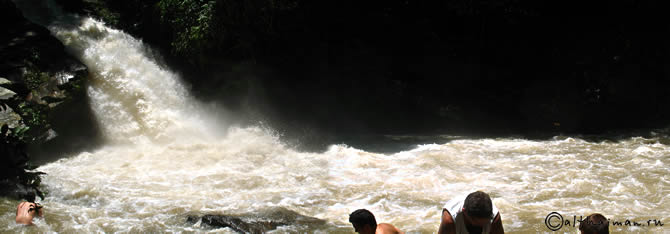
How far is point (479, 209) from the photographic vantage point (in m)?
3.13

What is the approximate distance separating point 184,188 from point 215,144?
253 centimetres

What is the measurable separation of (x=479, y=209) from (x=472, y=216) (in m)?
0.06

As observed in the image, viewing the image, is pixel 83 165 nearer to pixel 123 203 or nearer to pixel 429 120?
pixel 123 203

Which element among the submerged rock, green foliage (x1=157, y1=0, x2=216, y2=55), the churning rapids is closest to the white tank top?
the churning rapids

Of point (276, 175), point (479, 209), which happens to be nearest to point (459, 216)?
point (479, 209)

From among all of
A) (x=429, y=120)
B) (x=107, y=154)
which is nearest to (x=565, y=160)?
(x=429, y=120)

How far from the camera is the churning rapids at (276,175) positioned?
6301mm

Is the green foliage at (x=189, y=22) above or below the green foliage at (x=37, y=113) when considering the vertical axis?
above

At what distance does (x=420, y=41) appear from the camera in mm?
13086

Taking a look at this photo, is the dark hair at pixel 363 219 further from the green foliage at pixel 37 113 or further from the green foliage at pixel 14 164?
the green foliage at pixel 37 113

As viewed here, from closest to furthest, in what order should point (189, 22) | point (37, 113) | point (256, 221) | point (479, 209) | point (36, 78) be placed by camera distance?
1. point (479, 209)
2. point (256, 221)
3. point (37, 113)
4. point (36, 78)
5. point (189, 22)

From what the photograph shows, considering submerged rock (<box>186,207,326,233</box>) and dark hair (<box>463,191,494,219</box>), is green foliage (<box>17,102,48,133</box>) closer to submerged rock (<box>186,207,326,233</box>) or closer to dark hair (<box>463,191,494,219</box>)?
submerged rock (<box>186,207,326,233</box>)

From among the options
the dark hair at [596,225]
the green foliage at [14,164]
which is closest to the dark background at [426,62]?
the dark hair at [596,225]

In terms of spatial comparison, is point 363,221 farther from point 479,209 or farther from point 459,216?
point 479,209
